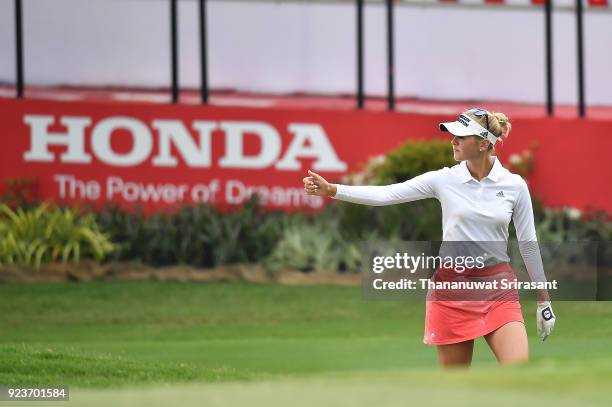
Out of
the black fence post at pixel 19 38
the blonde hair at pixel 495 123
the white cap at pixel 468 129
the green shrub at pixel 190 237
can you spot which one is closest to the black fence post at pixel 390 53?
the green shrub at pixel 190 237

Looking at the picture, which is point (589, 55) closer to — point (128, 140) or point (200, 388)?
point (128, 140)

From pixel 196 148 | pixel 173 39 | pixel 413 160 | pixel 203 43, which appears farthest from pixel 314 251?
pixel 173 39

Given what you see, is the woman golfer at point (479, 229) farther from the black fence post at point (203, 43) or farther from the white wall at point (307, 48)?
the white wall at point (307, 48)

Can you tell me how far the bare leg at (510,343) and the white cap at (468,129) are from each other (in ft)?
3.41

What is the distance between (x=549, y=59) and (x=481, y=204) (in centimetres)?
1575

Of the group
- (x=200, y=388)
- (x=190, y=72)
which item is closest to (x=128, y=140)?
(x=190, y=72)

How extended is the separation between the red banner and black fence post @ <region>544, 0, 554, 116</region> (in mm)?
1628

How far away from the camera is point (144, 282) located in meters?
18.3

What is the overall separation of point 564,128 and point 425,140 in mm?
2585

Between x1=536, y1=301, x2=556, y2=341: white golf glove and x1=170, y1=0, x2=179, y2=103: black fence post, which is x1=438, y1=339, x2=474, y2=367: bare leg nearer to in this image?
x1=536, y1=301, x2=556, y2=341: white golf glove

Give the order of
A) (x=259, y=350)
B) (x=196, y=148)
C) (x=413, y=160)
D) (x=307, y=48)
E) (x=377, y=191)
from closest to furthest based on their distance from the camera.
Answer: (x=377, y=191), (x=259, y=350), (x=413, y=160), (x=196, y=148), (x=307, y=48)

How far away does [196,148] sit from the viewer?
66.9ft

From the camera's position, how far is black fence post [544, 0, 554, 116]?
75.6 feet

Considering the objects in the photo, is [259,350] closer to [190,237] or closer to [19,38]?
[190,237]
